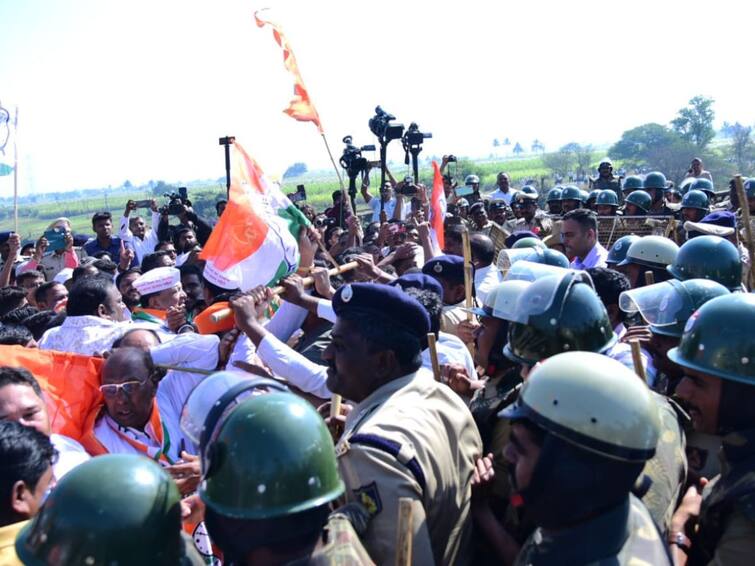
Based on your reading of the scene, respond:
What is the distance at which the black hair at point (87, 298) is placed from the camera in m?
4.82

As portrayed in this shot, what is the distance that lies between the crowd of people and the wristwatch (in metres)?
0.02

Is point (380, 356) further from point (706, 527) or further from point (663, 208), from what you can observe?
point (663, 208)

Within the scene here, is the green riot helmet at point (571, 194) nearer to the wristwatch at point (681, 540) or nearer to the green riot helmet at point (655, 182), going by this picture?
the green riot helmet at point (655, 182)

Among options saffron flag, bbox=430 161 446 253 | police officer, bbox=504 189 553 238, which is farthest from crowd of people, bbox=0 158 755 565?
police officer, bbox=504 189 553 238

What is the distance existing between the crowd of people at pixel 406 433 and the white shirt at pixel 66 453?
13 millimetres

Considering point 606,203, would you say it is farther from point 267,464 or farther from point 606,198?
point 267,464

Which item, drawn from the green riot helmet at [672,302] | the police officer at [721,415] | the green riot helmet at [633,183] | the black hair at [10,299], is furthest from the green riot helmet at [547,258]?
the green riot helmet at [633,183]

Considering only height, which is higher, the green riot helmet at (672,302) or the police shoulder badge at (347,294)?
the police shoulder badge at (347,294)

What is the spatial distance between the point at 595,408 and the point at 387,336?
3.62ft

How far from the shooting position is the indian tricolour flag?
443 cm

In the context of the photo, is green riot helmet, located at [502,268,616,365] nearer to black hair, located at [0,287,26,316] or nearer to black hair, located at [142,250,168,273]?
black hair, located at [0,287,26,316]

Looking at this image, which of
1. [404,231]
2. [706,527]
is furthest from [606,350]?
[404,231]

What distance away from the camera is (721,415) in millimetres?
2447

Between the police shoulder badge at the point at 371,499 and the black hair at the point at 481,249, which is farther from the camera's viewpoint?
the black hair at the point at 481,249
